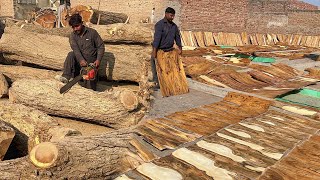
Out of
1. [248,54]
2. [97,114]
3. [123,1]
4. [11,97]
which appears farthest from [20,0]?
[97,114]

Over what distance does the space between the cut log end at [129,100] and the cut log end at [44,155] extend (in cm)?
188

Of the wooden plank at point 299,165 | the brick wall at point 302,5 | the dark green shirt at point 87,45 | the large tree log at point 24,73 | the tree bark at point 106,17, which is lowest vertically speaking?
the wooden plank at point 299,165

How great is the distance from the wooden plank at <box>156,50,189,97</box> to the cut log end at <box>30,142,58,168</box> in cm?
376

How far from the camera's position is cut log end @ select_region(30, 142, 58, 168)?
9.44 ft

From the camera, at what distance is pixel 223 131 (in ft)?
14.6

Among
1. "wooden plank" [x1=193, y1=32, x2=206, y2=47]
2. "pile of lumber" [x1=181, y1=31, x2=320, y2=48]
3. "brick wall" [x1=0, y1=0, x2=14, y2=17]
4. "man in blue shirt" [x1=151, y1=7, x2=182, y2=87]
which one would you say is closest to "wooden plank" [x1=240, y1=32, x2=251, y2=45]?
"pile of lumber" [x1=181, y1=31, x2=320, y2=48]

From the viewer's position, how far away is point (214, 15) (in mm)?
16562

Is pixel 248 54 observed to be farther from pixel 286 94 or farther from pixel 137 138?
pixel 137 138

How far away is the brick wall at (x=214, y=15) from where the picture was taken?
15258 millimetres

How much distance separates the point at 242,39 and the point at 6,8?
52.2 ft

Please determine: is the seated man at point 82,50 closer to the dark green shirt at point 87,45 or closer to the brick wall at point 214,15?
the dark green shirt at point 87,45

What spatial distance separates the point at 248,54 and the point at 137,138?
1012 centimetres

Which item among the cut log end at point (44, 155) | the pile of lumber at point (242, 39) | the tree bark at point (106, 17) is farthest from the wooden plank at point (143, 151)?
the pile of lumber at point (242, 39)

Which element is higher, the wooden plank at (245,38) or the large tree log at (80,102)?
the wooden plank at (245,38)
